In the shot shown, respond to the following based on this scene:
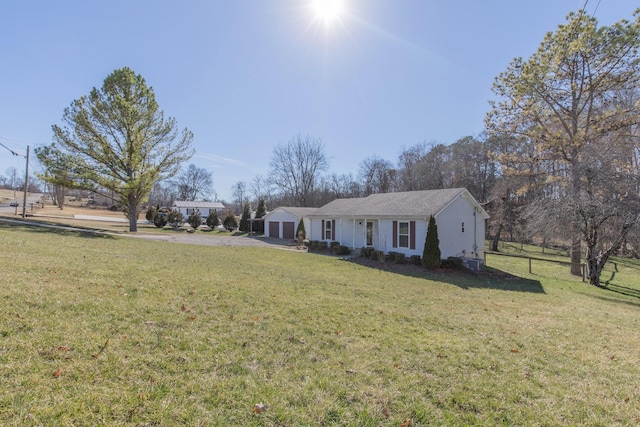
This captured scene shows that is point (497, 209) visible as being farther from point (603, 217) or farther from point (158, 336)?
point (158, 336)

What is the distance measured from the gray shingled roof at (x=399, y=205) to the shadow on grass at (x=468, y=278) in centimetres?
317

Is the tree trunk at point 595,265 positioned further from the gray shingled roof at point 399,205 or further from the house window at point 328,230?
the house window at point 328,230

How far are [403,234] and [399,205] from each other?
224cm

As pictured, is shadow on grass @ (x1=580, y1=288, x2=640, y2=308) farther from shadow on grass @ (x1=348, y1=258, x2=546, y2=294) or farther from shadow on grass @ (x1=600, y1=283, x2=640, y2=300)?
shadow on grass @ (x1=348, y1=258, x2=546, y2=294)

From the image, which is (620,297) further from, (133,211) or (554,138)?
(133,211)

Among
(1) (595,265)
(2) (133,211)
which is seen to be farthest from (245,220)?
(1) (595,265)

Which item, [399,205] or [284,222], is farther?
[284,222]

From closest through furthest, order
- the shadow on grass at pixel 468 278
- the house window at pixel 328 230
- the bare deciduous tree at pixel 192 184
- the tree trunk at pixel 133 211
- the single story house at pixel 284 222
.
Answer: the shadow on grass at pixel 468 278
the house window at pixel 328 230
the tree trunk at pixel 133 211
the single story house at pixel 284 222
the bare deciduous tree at pixel 192 184

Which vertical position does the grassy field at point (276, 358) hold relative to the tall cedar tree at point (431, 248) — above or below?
below

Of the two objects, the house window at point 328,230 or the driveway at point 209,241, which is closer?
the driveway at point 209,241

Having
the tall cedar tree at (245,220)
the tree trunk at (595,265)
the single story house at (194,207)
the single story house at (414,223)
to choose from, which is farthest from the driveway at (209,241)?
the single story house at (194,207)

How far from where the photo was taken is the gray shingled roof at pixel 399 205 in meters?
18.1

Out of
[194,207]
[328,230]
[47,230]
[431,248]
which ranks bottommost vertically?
[431,248]

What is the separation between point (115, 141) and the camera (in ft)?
73.8
